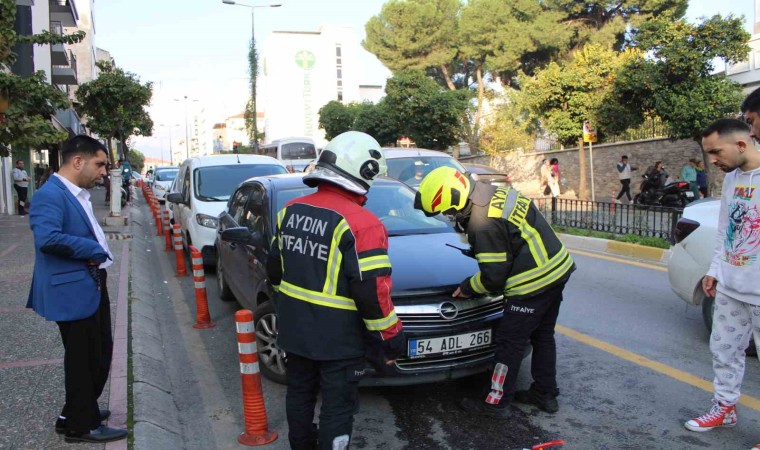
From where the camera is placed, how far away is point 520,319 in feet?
12.9

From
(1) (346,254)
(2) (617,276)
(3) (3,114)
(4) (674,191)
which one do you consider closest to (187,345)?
(1) (346,254)

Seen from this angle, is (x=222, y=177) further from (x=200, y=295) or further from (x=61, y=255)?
(x=61, y=255)

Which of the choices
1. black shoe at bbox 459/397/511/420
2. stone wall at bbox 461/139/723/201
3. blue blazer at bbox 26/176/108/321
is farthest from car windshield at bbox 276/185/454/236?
stone wall at bbox 461/139/723/201

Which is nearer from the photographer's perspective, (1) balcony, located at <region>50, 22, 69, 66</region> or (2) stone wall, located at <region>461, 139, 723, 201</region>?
(2) stone wall, located at <region>461, 139, 723, 201</region>

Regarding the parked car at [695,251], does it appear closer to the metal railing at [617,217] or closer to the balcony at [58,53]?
the metal railing at [617,217]

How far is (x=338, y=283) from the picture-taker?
2.73 meters

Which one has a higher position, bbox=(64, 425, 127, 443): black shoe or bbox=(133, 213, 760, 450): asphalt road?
bbox=(64, 425, 127, 443): black shoe

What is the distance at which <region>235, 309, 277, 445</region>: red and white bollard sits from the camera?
12.5ft

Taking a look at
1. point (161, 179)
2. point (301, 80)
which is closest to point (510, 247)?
point (161, 179)

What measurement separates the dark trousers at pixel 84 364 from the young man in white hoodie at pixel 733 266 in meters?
3.59

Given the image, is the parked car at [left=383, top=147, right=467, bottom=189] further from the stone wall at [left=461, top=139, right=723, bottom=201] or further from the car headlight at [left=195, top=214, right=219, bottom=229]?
the stone wall at [left=461, top=139, right=723, bottom=201]

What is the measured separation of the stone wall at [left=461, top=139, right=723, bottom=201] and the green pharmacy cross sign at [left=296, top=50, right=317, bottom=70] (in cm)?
7381

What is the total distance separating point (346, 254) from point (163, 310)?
5.52m

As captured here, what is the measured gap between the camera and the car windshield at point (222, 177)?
33.2ft
